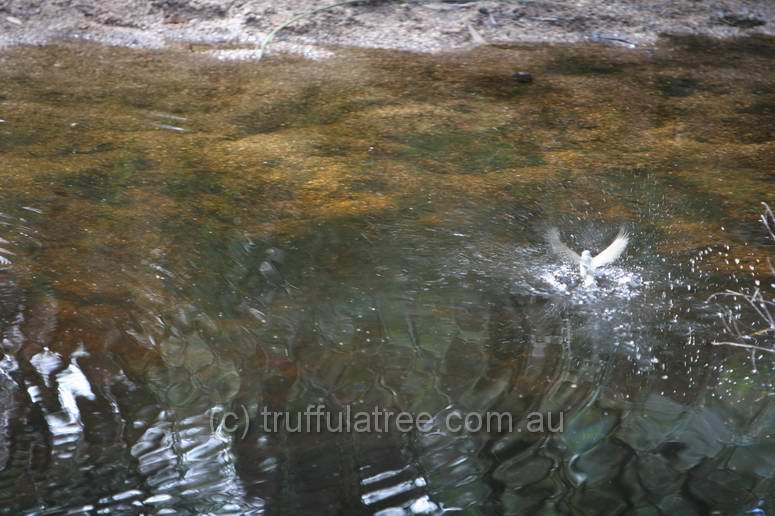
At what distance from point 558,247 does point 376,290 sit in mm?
856

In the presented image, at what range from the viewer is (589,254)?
358 cm

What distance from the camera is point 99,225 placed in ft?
12.3

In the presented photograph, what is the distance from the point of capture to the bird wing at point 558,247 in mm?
3623

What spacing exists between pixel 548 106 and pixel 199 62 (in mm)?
2352

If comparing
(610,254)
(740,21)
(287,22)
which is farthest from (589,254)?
(740,21)

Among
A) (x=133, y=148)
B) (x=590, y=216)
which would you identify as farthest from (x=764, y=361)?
(x=133, y=148)

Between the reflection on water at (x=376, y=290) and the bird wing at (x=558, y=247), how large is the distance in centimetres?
5

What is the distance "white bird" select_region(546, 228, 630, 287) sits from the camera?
138 inches

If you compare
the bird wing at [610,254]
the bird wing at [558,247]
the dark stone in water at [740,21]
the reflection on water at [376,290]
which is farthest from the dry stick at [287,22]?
the bird wing at [610,254]

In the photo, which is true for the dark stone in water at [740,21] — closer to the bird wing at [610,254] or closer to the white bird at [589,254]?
the white bird at [589,254]

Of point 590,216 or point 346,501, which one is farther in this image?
point 590,216

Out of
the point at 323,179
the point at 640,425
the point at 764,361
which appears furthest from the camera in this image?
the point at 323,179

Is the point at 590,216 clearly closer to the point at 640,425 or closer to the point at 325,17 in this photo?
the point at 640,425

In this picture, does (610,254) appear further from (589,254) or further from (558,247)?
(558,247)
